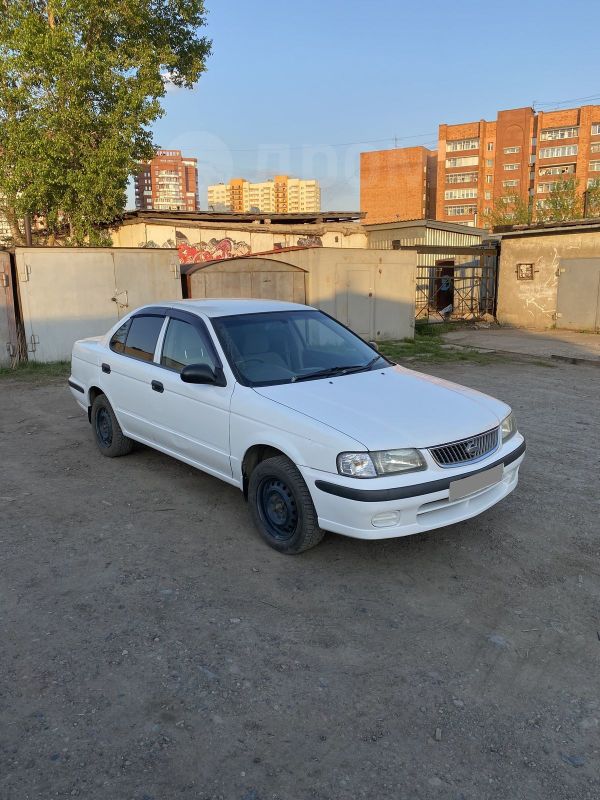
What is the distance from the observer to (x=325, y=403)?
3881 millimetres

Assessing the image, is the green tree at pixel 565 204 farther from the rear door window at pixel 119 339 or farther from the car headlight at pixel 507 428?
the car headlight at pixel 507 428

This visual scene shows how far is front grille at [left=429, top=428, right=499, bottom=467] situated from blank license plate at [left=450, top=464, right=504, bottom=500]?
0.11 m

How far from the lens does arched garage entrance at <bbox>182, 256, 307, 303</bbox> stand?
13.3 meters

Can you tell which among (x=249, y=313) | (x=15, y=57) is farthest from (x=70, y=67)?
(x=249, y=313)

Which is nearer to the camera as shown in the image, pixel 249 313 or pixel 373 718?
pixel 373 718

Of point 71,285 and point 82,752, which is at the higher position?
point 71,285

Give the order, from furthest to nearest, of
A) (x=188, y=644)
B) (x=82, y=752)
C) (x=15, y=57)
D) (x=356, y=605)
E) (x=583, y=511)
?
1. (x=15, y=57)
2. (x=583, y=511)
3. (x=356, y=605)
4. (x=188, y=644)
5. (x=82, y=752)

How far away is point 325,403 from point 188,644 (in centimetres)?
166

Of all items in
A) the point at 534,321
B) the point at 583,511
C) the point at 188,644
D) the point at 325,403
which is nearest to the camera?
the point at 188,644

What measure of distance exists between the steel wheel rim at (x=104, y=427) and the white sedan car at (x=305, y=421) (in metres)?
0.32

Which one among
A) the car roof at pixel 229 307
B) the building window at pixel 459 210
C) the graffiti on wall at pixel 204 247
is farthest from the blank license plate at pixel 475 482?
the building window at pixel 459 210

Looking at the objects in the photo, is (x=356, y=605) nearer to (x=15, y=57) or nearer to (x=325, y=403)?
(x=325, y=403)

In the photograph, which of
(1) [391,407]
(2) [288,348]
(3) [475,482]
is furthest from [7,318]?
(3) [475,482]

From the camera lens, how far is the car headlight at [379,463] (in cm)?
346
